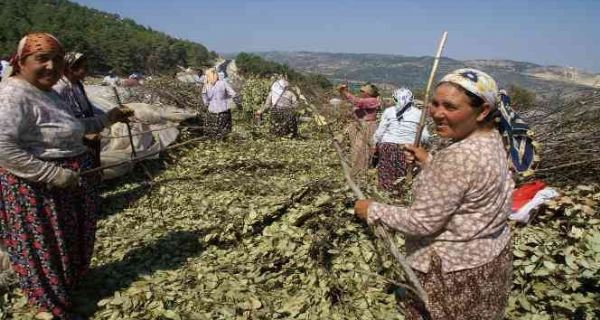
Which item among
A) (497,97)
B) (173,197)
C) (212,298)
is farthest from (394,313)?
(173,197)

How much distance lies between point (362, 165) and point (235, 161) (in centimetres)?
201

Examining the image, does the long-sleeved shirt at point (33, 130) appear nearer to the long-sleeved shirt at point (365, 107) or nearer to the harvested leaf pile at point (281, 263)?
the harvested leaf pile at point (281, 263)

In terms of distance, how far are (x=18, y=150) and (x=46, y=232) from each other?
54 cm

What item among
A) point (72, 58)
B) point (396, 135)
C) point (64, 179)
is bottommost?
point (396, 135)

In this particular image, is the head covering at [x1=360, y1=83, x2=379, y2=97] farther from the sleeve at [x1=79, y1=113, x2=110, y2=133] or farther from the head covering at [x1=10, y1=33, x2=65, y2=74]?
the head covering at [x1=10, y1=33, x2=65, y2=74]

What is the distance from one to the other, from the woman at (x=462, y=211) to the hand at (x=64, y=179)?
1706 millimetres

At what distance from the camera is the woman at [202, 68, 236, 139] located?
8.08 m

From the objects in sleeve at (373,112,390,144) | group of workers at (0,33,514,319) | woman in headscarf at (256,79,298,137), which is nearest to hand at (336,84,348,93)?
sleeve at (373,112,390,144)

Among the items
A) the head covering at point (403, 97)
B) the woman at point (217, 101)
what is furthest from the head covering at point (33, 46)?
the woman at point (217, 101)

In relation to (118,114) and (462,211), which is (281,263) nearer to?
(118,114)

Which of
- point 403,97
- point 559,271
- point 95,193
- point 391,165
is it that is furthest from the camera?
point 391,165

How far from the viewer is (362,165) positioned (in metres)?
6.20

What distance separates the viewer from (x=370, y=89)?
6.89 metres

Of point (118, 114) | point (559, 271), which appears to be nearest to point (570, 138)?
point (559, 271)
